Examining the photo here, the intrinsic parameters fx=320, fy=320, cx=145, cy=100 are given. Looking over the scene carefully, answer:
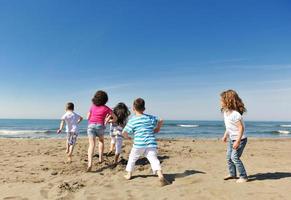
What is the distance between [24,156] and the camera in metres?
11.2

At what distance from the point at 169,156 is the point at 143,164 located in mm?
2159

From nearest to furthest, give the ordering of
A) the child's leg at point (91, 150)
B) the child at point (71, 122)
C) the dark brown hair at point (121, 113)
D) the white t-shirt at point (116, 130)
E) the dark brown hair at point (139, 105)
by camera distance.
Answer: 1. the dark brown hair at point (139, 105)
2. the child's leg at point (91, 150)
3. the white t-shirt at point (116, 130)
4. the dark brown hair at point (121, 113)
5. the child at point (71, 122)

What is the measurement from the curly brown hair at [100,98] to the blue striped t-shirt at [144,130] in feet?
5.16

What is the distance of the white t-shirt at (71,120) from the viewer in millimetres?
9719

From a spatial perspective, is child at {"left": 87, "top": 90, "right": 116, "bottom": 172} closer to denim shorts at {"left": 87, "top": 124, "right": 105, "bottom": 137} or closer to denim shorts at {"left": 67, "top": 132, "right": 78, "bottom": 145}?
denim shorts at {"left": 87, "top": 124, "right": 105, "bottom": 137}

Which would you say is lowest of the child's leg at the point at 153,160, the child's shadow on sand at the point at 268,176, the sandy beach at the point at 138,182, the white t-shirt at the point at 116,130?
the sandy beach at the point at 138,182

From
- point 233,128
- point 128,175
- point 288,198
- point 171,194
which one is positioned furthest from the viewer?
point 128,175

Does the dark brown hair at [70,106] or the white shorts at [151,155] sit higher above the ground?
the dark brown hair at [70,106]

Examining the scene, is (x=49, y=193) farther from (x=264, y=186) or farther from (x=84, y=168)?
(x=264, y=186)

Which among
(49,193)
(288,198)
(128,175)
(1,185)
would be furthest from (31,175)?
(288,198)

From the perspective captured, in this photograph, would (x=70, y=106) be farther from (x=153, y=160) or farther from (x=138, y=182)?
(x=153, y=160)

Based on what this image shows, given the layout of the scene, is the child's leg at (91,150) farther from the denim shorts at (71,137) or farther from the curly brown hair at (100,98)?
the denim shorts at (71,137)

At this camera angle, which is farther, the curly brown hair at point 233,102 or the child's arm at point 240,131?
the curly brown hair at point 233,102

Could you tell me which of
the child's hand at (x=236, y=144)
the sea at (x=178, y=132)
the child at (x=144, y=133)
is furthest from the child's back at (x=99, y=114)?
the sea at (x=178, y=132)
